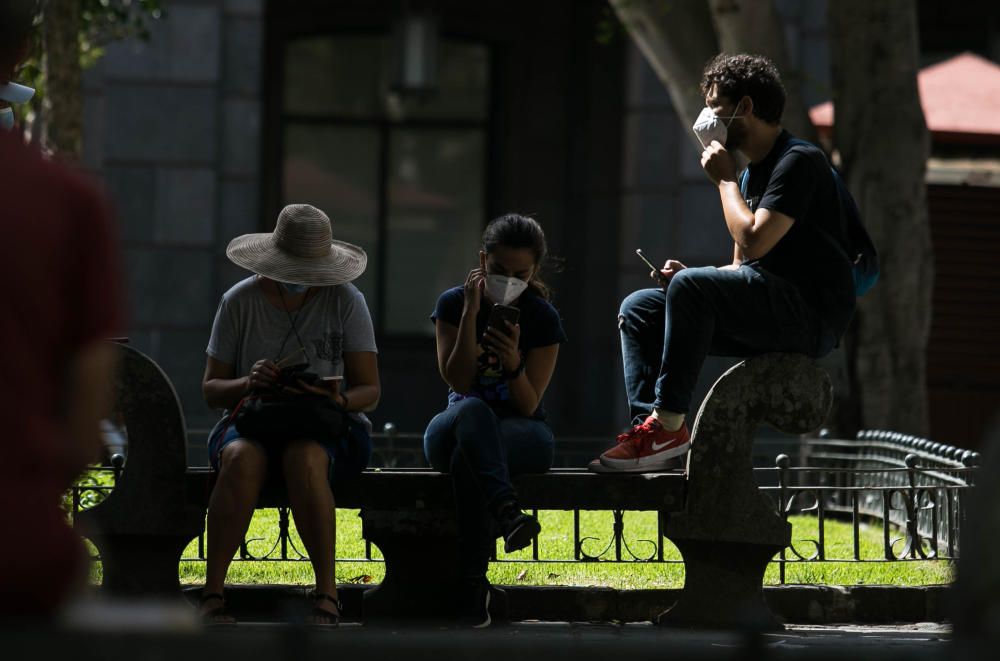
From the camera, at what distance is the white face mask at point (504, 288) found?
574 centimetres

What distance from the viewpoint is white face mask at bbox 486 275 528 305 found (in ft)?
18.8

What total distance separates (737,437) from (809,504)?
189 inches

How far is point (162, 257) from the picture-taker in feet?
46.0

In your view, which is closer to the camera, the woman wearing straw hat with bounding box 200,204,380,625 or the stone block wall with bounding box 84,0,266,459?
the woman wearing straw hat with bounding box 200,204,380,625

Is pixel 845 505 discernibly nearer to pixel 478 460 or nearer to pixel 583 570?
pixel 583 570

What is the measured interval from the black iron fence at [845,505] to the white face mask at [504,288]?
993 millimetres

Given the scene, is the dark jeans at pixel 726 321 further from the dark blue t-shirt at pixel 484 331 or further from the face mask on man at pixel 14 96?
the face mask on man at pixel 14 96

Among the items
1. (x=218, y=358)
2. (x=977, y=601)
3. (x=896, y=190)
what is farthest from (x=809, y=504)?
(x=977, y=601)

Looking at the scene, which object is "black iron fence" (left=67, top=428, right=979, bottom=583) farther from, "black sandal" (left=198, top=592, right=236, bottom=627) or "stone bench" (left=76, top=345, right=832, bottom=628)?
"black sandal" (left=198, top=592, right=236, bottom=627)

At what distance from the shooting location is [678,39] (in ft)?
34.0

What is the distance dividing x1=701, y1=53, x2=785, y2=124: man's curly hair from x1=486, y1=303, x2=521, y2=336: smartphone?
1.10 metres

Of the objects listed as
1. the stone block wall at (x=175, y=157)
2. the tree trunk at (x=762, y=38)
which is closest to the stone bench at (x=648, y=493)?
the tree trunk at (x=762, y=38)

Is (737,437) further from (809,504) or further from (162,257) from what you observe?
(162,257)

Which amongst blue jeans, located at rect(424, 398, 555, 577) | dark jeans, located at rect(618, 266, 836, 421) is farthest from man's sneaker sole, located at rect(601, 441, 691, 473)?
blue jeans, located at rect(424, 398, 555, 577)
